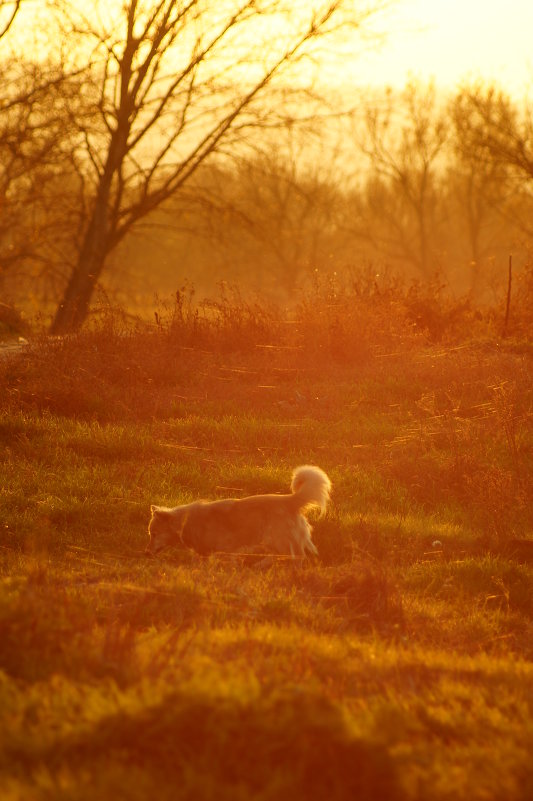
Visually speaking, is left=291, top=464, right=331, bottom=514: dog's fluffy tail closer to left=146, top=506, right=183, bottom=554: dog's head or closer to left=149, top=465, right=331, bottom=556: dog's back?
left=149, top=465, right=331, bottom=556: dog's back

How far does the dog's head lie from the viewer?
9453 millimetres

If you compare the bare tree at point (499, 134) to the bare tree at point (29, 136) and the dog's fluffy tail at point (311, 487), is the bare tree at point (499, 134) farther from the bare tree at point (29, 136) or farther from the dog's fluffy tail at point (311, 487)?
the dog's fluffy tail at point (311, 487)

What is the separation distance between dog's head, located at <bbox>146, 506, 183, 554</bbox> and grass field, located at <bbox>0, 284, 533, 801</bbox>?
0.19 meters

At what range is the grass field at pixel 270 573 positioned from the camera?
4781mm


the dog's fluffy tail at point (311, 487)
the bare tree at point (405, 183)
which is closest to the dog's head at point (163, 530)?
the dog's fluffy tail at point (311, 487)

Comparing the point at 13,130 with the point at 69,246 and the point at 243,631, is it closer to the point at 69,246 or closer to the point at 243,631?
the point at 69,246

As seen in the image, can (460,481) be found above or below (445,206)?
below

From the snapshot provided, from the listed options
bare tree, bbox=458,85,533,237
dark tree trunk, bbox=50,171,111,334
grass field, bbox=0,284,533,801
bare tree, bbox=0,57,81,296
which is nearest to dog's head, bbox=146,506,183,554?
grass field, bbox=0,284,533,801

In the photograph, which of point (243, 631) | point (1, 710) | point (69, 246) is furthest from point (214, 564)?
point (69, 246)

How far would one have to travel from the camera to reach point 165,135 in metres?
26.1

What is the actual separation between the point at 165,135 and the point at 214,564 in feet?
63.2

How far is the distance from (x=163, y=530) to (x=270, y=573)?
131 centimetres

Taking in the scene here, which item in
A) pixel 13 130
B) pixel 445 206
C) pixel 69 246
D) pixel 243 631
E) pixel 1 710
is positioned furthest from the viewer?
pixel 445 206

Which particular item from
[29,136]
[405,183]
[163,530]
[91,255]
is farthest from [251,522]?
[405,183]
